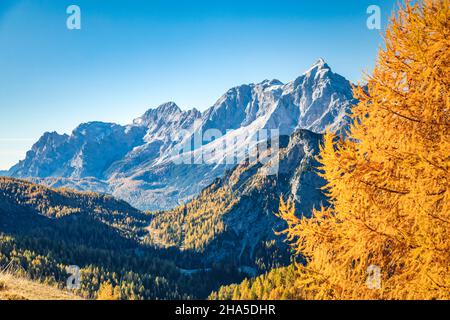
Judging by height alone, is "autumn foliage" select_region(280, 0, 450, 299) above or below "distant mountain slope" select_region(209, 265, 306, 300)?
above

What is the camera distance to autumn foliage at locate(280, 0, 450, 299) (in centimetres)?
740

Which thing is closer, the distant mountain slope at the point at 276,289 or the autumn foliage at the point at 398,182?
the autumn foliage at the point at 398,182

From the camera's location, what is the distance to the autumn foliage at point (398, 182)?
7.40m

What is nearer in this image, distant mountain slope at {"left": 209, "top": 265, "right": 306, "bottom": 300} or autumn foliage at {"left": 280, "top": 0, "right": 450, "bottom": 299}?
autumn foliage at {"left": 280, "top": 0, "right": 450, "bottom": 299}

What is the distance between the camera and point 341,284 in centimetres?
945

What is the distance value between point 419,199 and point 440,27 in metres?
4.27

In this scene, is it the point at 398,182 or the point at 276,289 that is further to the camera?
the point at 276,289

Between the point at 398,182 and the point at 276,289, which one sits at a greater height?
the point at 398,182

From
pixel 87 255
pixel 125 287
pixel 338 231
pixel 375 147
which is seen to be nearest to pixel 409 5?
pixel 375 147

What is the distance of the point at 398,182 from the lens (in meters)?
8.66

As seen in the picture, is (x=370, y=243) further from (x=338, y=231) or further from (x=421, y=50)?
(x=421, y=50)

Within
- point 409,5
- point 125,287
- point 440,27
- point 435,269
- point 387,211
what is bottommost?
point 125,287

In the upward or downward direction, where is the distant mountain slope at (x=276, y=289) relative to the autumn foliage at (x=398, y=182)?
downward
